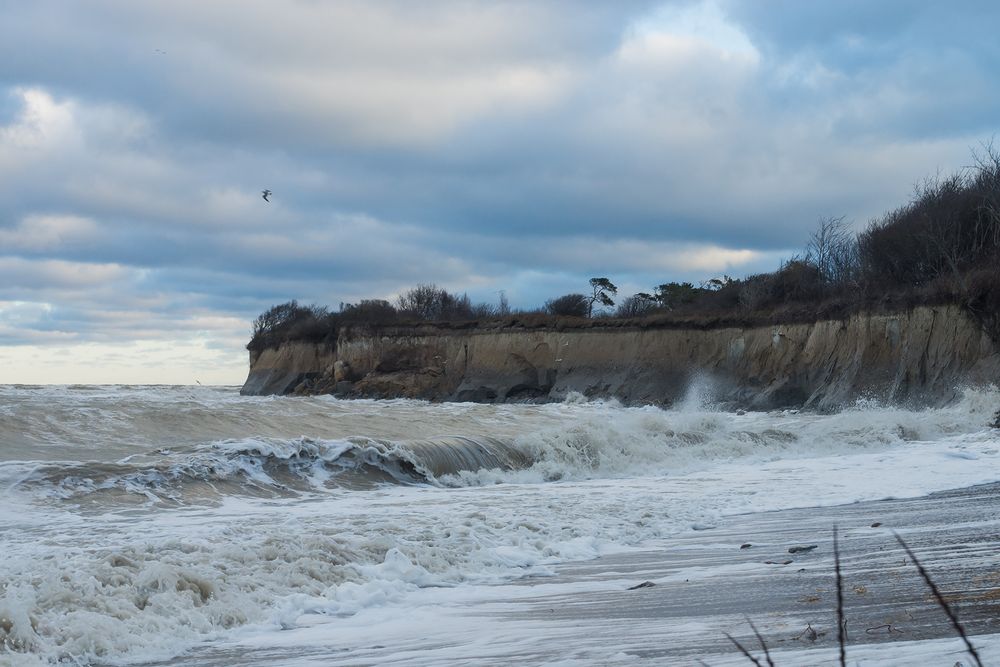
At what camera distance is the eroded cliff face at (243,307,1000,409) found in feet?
104

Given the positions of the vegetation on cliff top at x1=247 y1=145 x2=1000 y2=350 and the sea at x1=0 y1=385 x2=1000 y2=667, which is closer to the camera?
the sea at x1=0 y1=385 x2=1000 y2=667

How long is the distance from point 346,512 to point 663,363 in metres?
37.0

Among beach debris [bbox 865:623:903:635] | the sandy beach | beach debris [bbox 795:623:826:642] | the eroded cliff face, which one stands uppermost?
the eroded cliff face

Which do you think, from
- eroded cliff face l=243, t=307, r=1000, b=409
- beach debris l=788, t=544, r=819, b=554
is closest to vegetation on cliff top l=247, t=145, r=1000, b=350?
eroded cliff face l=243, t=307, r=1000, b=409

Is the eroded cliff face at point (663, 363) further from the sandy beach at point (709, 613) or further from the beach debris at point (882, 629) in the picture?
the beach debris at point (882, 629)

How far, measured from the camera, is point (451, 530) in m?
9.59

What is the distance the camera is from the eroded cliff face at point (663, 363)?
31.7 metres

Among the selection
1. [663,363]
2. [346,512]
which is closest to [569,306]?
[663,363]

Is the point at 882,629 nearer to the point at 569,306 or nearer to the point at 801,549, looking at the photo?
the point at 801,549

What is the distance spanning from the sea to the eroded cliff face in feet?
26.3

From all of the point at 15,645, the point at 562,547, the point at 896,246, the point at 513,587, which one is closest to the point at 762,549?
the point at 562,547

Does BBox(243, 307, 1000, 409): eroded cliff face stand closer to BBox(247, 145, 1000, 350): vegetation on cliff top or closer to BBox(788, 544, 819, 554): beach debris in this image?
BBox(247, 145, 1000, 350): vegetation on cliff top

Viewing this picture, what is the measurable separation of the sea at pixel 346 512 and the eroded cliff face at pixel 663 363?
8027 millimetres

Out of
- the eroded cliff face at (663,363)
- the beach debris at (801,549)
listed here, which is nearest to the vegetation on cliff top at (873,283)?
the eroded cliff face at (663,363)
